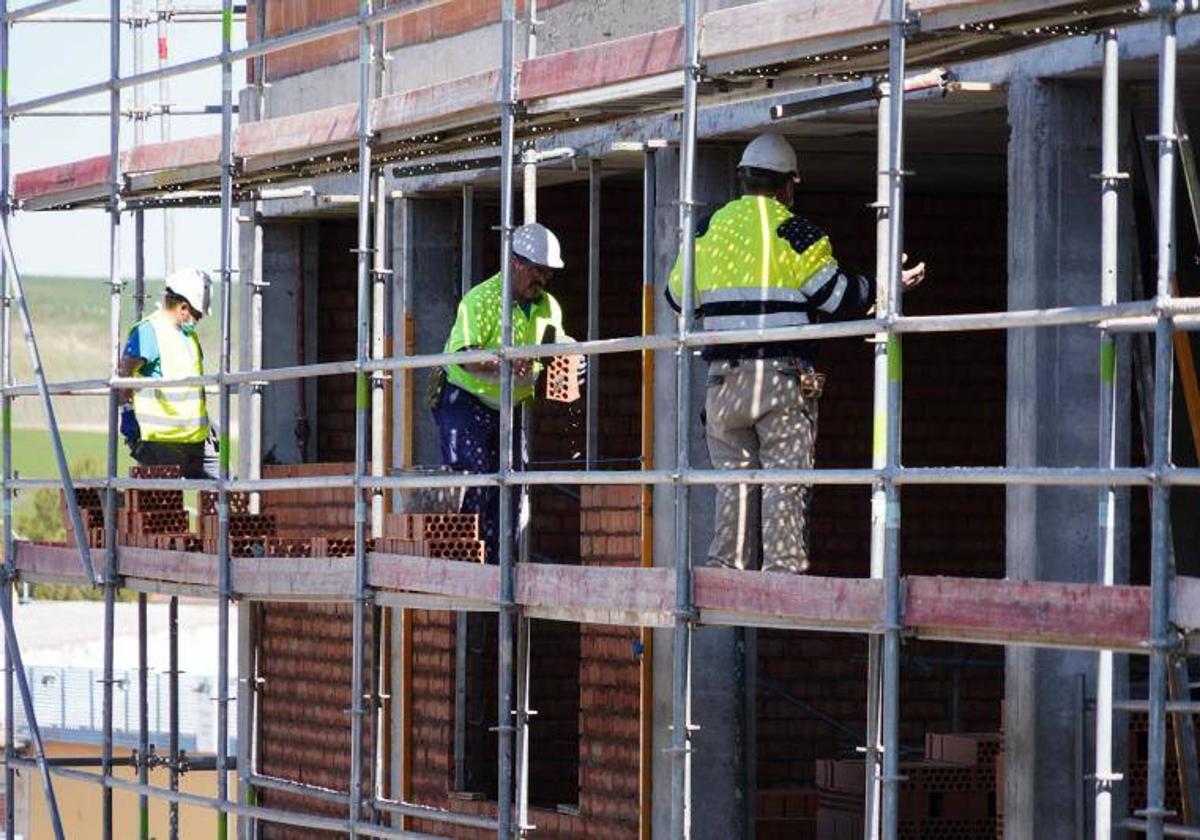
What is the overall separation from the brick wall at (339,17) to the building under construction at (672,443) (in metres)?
0.03

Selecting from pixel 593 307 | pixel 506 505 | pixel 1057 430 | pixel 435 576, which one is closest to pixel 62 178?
pixel 593 307

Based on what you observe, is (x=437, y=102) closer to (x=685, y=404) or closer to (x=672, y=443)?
(x=672, y=443)

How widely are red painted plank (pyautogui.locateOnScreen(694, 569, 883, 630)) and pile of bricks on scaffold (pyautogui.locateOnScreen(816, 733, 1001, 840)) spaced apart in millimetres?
3452

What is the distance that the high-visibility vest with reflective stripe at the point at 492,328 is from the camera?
41.6ft

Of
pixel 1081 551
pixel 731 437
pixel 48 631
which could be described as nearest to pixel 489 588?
pixel 731 437

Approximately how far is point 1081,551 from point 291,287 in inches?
297

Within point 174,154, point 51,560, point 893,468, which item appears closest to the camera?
point 893,468

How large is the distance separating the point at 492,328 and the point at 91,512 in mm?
3416

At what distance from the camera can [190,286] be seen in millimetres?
15188

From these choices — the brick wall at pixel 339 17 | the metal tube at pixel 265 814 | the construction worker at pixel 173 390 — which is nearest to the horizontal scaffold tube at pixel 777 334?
the construction worker at pixel 173 390

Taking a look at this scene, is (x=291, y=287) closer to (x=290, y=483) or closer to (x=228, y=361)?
(x=228, y=361)

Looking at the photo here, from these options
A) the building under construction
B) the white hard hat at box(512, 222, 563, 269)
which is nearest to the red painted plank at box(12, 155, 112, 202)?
the building under construction

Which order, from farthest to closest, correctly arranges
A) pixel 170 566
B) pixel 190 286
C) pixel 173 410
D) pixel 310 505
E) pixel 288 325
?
1. pixel 288 325
2. pixel 310 505
3. pixel 173 410
4. pixel 190 286
5. pixel 170 566

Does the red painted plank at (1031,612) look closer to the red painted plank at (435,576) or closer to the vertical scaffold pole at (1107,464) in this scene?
the vertical scaffold pole at (1107,464)
